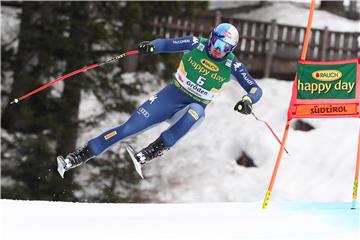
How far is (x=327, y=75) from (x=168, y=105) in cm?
181

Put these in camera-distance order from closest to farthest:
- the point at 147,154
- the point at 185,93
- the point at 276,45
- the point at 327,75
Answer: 1. the point at 147,154
2. the point at 185,93
3. the point at 327,75
4. the point at 276,45

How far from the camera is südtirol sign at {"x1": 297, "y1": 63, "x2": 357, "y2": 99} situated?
7.63m

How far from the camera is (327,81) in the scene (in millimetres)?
7684

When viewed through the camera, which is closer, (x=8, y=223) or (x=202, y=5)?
(x=8, y=223)

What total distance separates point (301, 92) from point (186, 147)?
278 inches

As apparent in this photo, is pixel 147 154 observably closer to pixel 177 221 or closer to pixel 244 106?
pixel 177 221

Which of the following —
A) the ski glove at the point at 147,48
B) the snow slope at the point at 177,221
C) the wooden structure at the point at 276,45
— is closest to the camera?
the snow slope at the point at 177,221

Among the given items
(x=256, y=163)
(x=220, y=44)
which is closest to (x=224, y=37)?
(x=220, y=44)

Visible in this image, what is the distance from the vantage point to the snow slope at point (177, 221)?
6.01 meters

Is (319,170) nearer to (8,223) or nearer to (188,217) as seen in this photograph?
(188,217)

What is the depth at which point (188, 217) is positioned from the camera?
23.9 feet

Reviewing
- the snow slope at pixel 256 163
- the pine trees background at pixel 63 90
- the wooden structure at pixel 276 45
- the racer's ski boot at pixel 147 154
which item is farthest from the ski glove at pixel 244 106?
the wooden structure at pixel 276 45

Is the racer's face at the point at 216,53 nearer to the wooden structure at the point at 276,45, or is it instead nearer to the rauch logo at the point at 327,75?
the rauch logo at the point at 327,75

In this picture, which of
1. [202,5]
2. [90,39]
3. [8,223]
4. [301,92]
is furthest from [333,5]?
[8,223]
